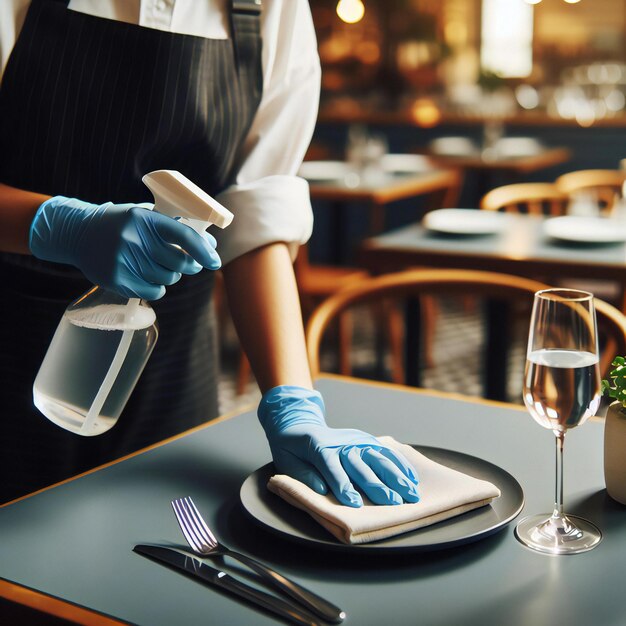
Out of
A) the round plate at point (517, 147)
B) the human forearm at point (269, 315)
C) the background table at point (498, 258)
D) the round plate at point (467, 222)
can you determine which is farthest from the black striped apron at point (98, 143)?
the round plate at point (517, 147)

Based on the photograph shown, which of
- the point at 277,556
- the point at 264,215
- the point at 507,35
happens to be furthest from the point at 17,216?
the point at 507,35

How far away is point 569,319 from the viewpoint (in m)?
0.90

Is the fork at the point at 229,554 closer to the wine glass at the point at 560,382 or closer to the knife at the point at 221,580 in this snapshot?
the knife at the point at 221,580

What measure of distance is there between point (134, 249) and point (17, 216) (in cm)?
24

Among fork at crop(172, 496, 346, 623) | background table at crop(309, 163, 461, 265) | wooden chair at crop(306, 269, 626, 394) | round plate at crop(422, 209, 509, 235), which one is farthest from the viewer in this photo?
background table at crop(309, 163, 461, 265)

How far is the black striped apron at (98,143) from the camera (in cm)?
125

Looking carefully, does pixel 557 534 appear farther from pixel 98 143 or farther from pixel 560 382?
pixel 98 143

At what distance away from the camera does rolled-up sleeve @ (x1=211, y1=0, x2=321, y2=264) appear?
132 cm

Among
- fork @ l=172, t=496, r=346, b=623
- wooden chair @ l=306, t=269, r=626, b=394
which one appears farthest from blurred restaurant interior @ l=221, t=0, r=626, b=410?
fork @ l=172, t=496, r=346, b=623

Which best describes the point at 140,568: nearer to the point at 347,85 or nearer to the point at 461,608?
the point at 461,608

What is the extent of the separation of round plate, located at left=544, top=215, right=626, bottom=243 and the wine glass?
5.99 feet

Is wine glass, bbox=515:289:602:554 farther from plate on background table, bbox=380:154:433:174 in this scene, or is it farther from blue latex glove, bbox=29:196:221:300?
plate on background table, bbox=380:154:433:174

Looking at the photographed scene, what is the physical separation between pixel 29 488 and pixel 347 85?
6825mm

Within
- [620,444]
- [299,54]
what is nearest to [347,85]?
[299,54]
